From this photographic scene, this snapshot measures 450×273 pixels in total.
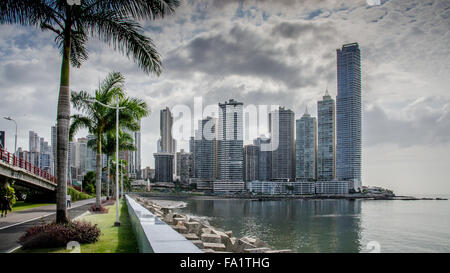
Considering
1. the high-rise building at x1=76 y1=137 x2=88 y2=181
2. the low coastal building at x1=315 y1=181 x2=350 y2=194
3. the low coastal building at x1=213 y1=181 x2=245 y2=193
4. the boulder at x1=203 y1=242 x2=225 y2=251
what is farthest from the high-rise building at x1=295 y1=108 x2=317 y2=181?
the boulder at x1=203 y1=242 x2=225 y2=251

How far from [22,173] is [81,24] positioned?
21107 mm

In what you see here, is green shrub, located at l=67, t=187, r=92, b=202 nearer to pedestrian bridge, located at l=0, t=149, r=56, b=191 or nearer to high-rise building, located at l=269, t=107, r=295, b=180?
pedestrian bridge, located at l=0, t=149, r=56, b=191

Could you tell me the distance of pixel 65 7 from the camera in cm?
1109

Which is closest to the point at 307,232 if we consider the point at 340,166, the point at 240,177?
the point at 340,166

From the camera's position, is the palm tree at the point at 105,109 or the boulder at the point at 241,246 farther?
the palm tree at the point at 105,109

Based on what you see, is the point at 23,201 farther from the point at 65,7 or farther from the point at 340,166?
the point at 340,166

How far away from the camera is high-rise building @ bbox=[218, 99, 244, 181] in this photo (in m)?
114

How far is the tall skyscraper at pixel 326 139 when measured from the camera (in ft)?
492

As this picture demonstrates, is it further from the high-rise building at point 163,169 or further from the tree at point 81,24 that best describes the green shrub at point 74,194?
the high-rise building at point 163,169

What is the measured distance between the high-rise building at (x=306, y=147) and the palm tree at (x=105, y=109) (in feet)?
492

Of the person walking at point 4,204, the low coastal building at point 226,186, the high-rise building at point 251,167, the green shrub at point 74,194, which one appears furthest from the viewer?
the high-rise building at point 251,167

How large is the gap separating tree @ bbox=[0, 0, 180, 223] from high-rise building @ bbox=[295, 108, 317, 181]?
15872 cm

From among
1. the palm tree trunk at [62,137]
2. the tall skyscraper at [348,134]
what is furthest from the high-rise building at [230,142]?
the palm tree trunk at [62,137]

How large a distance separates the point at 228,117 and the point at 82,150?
46809 millimetres
